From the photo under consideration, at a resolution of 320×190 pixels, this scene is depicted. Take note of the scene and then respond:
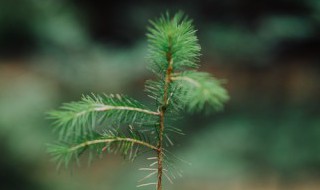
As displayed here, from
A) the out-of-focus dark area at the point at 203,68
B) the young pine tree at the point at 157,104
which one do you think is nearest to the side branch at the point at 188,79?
the young pine tree at the point at 157,104

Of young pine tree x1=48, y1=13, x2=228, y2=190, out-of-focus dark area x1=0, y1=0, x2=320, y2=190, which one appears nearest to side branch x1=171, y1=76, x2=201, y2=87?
young pine tree x1=48, y1=13, x2=228, y2=190

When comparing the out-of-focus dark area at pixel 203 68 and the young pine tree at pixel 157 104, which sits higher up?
the out-of-focus dark area at pixel 203 68

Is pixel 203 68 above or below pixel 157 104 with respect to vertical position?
above

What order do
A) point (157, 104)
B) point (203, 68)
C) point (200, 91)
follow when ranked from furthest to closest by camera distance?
1. point (203, 68)
2. point (157, 104)
3. point (200, 91)

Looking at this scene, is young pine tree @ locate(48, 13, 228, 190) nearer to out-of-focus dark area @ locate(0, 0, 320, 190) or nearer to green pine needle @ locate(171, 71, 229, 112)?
green pine needle @ locate(171, 71, 229, 112)

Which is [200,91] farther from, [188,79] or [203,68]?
[203,68]

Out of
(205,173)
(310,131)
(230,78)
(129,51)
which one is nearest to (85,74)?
(129,51)

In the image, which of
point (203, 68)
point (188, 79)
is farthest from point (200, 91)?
point (203, 68)

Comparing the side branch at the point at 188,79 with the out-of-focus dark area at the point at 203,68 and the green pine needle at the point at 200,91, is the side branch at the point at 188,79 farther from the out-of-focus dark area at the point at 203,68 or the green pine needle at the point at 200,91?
the out-of-focus dark area at the point at 203,68

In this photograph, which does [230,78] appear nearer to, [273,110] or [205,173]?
[273,110]
